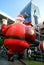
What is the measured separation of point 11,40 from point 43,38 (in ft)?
5.35

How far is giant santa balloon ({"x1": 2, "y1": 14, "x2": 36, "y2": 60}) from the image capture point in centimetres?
454

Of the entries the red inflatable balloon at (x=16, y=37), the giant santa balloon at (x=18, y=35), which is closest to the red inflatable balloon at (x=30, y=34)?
the giant santa balloon at (x=18, y=35)

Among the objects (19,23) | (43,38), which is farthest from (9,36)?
(43,38)

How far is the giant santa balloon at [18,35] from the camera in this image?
14.9 feet

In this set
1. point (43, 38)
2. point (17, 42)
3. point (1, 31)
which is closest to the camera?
point (17, 42)

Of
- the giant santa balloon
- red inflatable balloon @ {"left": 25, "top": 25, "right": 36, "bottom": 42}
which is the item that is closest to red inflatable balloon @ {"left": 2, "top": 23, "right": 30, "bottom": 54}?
the giant santa balloon

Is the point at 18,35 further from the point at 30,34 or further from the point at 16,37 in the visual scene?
the point at 30,34

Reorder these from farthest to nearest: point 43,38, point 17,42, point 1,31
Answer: point 43,38
point 1,31
point 17,42

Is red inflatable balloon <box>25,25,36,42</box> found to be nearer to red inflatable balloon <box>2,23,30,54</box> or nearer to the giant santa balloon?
the giant santa balloon

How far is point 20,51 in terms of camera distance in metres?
4.75

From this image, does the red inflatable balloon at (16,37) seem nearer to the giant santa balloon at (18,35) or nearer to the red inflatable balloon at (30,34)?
the giant santa balloon at (18,35)

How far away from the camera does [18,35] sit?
454cm

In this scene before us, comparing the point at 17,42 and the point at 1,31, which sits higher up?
the point at 1,31

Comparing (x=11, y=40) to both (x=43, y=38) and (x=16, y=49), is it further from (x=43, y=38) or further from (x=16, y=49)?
(x=43, y=38)
